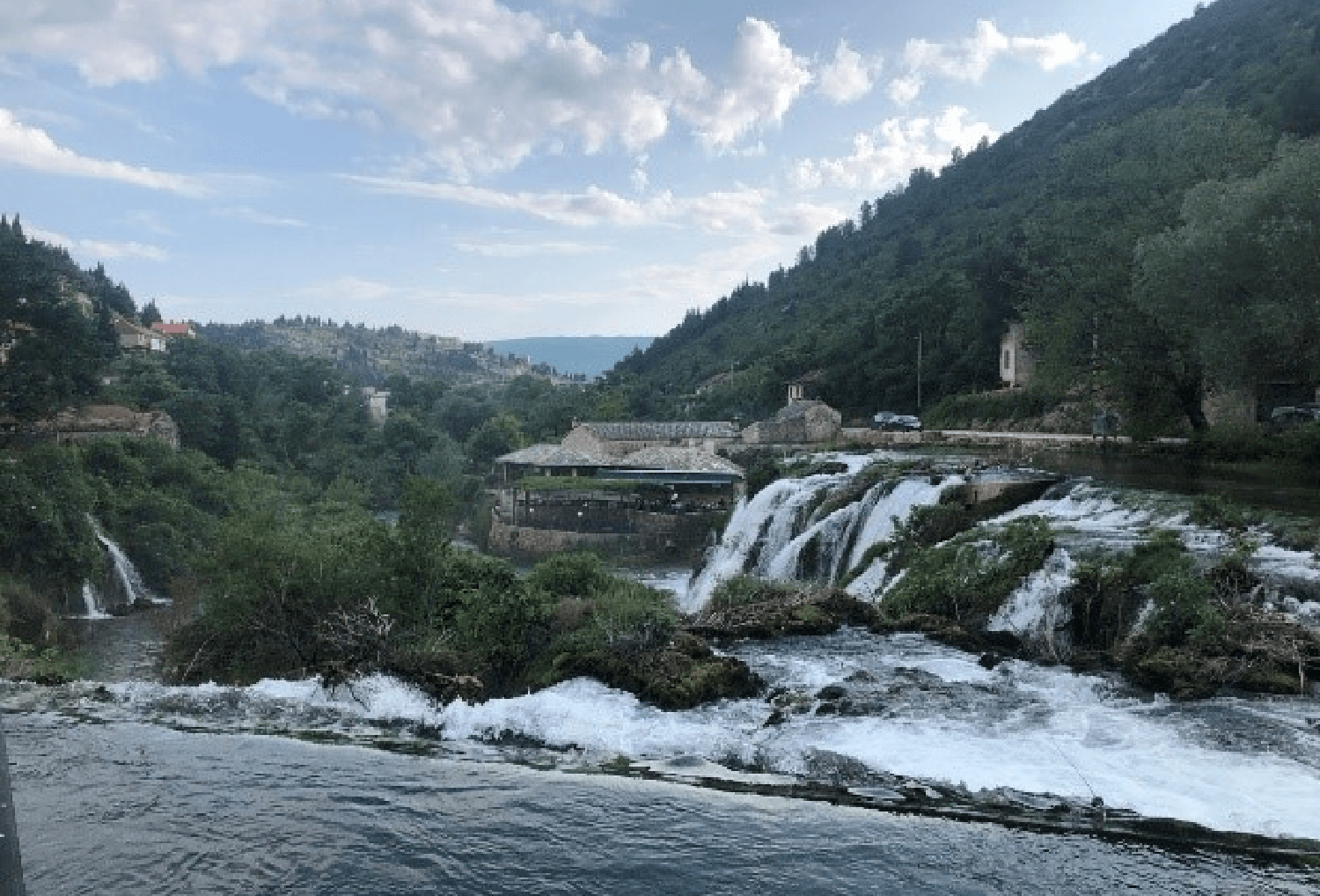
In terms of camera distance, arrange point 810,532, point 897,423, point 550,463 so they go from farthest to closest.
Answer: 1. point 550,463
2. point 897,423
3. point 810,532

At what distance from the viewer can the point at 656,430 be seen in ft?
212

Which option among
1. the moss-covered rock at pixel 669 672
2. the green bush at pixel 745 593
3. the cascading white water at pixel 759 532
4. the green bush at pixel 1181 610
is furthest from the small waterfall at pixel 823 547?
the moss-covered rock at pixel 669 672

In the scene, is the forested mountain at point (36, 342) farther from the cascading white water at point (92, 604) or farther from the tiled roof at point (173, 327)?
the tiled roof at point (173, 327)

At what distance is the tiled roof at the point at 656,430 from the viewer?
63500 millimetres

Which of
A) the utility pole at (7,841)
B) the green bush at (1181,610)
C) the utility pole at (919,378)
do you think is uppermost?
the utility pole at (919,378)

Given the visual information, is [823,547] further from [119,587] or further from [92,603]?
[119,587]

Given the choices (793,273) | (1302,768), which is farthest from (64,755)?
(793,273)

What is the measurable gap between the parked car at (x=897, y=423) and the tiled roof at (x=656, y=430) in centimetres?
1073

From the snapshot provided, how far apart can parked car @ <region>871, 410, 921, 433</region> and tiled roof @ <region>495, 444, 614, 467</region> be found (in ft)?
54.4

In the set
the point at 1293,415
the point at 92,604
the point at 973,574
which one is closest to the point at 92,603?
the point at 92,604

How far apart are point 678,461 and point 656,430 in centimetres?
1180

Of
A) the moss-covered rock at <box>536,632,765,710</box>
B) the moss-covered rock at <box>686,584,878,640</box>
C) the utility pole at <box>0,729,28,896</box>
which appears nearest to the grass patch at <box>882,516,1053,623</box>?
the moss-covered rock at <box>686,584,878,640</box>

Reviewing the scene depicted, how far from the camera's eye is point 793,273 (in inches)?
6299

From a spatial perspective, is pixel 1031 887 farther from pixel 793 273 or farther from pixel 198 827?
pixel 793 273
